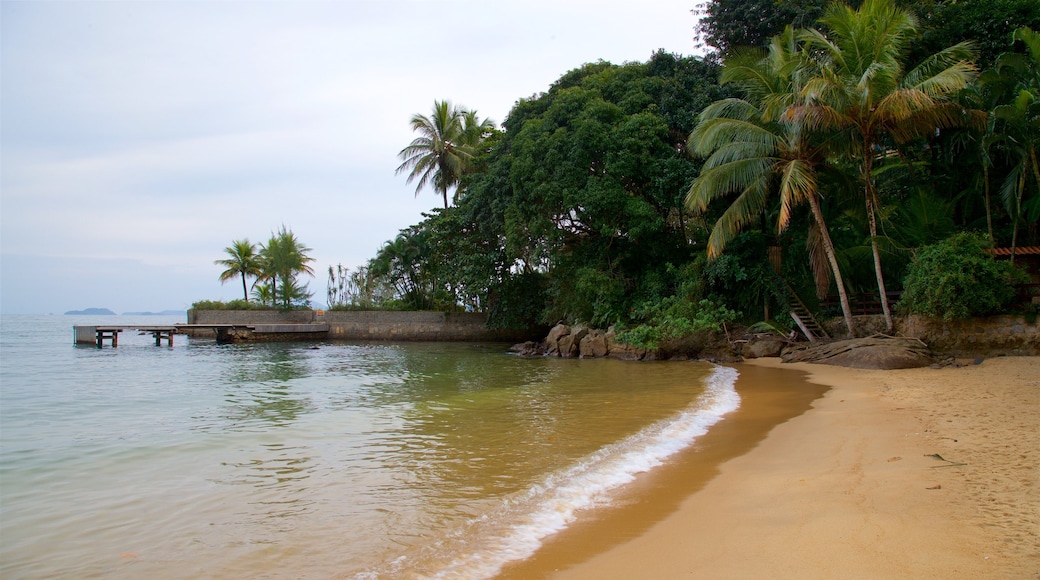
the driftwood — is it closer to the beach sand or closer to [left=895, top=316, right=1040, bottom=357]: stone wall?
[left=895, top=316, right=1040, bottom=357]: stone wall

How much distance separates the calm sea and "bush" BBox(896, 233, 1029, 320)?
506 cm

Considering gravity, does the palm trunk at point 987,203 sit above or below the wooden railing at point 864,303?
above

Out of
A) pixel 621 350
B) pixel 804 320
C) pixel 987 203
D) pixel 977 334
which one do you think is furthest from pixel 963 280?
pixel 621 350

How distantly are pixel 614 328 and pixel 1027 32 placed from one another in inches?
523

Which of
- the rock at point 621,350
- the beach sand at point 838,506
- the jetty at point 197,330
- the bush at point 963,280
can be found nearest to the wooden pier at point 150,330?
the jetty at point 197,330

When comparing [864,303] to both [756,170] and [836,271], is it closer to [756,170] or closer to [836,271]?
[836,271]

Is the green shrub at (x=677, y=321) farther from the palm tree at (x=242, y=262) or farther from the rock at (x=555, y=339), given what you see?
the palm tree at (x=242, y=262)

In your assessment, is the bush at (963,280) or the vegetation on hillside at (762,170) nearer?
the bush at (963,280)

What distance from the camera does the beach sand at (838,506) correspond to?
360 cm

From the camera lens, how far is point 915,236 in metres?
15.6

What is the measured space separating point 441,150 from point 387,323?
33.0 ft

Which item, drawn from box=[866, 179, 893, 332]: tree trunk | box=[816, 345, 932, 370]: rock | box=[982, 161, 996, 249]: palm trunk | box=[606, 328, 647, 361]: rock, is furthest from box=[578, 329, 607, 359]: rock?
box=[982, 161, 996, 249]: palm trunk

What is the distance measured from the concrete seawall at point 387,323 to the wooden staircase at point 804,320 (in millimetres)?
14982

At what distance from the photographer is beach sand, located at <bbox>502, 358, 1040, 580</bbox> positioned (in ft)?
11.8
